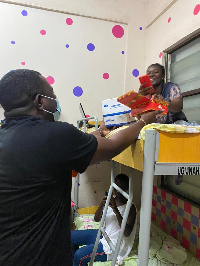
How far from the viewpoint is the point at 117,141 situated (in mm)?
931

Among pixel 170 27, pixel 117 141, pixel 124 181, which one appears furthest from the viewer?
pixel 170 27

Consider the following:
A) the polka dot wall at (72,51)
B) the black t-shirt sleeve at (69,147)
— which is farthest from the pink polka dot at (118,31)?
the black t-shirt sleeve at (69,147)

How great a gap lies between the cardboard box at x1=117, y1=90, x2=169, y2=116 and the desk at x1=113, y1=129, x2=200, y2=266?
187mm

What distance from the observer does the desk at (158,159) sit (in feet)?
3.27

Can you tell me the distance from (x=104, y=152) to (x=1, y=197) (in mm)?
436

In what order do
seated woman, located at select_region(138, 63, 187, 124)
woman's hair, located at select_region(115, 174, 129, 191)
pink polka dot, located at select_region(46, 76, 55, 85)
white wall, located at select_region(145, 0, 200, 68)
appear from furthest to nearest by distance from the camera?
1. pink polka dot, located at select_region(46, 76, 55, 85)
2. white wall, located at select_region(145, 0, 200, 68)
3. woman's hair, located at select_region(115, 174, 129, 191)
4. seated woman, located at select_region(138, 63, 187, 124)

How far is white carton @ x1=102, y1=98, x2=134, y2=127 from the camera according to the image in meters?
1.29

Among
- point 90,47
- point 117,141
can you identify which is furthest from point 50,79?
point 117,141

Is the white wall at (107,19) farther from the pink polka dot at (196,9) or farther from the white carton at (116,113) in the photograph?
the white carton at (116,113)

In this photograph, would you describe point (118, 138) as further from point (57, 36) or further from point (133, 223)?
point (57, 36)

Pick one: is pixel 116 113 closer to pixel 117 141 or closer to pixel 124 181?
pixel 117 141

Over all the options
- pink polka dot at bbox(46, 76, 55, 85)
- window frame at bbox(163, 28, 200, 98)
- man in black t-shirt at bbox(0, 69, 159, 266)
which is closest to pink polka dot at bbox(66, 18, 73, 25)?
pink polka dot at bbox(46, 76, 55, 85)

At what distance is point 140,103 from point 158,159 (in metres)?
0.31

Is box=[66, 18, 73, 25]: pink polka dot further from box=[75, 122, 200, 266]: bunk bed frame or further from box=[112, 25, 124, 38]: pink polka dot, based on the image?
box=[75, 122, 200, 266]: bunk bed frame
